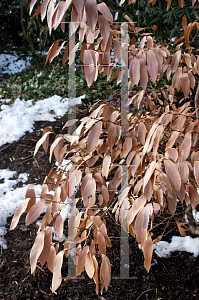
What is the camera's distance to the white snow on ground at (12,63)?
4637 millimetres

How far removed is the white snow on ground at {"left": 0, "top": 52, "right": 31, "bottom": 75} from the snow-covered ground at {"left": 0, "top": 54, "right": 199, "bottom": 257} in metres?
1.66

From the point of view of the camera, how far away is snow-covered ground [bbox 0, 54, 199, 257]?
1.34 meters

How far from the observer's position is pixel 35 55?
207 inches

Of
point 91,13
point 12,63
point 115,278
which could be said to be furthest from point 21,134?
point 12,63

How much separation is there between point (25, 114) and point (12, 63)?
8.90 ft

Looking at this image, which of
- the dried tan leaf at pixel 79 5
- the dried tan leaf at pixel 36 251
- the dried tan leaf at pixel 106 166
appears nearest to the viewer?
the dried tan leaf at pixel 79 5

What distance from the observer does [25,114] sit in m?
2.79

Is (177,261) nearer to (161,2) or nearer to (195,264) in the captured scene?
(195,264)

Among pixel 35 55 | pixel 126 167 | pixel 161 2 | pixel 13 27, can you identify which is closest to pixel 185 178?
pixel 126 167

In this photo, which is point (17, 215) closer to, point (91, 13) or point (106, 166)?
point (106, 166)

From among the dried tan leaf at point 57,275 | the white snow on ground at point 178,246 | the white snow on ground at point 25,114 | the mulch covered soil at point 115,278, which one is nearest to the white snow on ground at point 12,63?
the white snow on ground at point 25,114

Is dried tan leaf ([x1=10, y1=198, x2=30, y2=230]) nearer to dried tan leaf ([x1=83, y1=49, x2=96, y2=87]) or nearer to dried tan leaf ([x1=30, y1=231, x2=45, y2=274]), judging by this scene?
dried tan leaf ([x1=30, y1=231, x2=45, y2=274])

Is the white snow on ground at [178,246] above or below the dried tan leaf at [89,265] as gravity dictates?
below

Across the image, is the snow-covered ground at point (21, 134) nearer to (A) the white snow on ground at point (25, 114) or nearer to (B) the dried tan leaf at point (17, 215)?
(A) the white snow on ground at point (25, 114)
